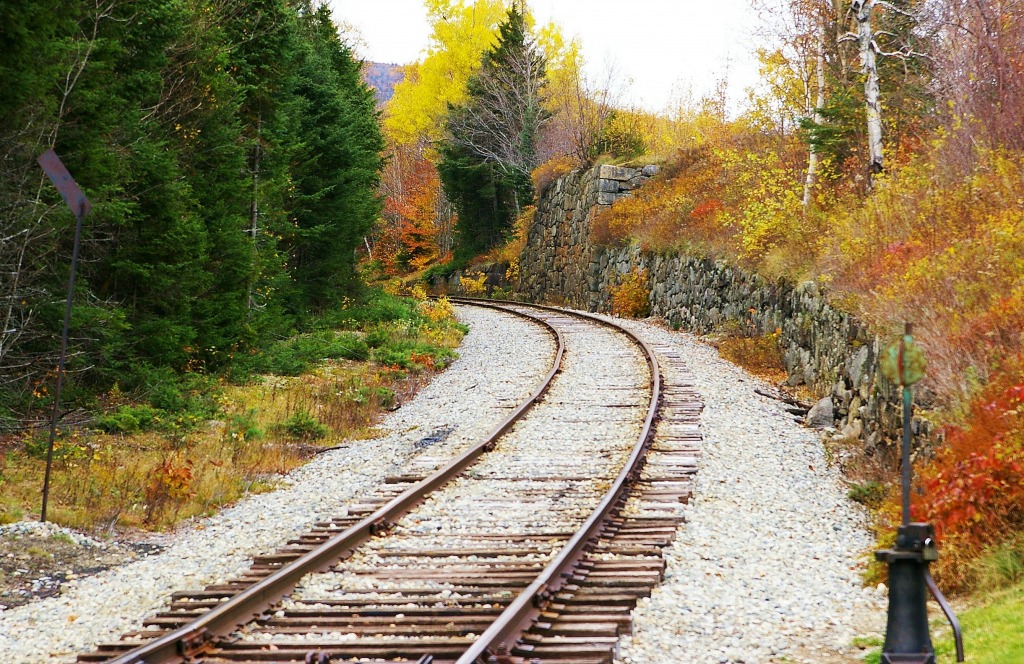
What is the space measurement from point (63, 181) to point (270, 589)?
451 cm

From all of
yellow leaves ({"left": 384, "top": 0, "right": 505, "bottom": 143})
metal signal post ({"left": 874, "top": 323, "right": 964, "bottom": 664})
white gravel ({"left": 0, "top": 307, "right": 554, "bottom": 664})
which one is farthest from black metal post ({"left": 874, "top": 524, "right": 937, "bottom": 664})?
yellow leaves ({"left": 384, "top": 0, "right": 505, "bottom": 143})

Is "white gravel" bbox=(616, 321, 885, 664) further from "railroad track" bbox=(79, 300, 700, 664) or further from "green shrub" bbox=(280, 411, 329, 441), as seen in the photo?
"green shrub" bbox=(280, 411, 329, 441)

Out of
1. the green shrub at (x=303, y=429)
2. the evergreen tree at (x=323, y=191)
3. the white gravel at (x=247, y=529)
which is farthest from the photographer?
the evergreen tree at (x=323, y=191)

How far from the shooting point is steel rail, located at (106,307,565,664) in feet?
16.1

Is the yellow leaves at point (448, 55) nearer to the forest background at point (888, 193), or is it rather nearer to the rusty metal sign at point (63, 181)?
the forest background at point (888, 193)

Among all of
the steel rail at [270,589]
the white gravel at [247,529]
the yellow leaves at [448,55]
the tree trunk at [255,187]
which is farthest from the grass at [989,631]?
the yellow leaves at [448,55]

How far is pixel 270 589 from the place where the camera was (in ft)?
19.5

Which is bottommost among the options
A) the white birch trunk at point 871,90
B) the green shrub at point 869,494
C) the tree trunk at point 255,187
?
the green shrub at point 869,494

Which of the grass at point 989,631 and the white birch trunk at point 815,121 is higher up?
the white birch trunk at point 815,121

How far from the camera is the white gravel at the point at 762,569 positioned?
5414 mm

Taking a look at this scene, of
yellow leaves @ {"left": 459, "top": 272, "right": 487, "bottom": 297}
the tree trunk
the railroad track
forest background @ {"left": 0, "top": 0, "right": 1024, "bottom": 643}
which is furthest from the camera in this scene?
yellow leaves @ {"left": 459, "top": 272, "right": 487, "bottom": 297}

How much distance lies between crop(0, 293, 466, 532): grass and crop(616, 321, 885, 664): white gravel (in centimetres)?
489

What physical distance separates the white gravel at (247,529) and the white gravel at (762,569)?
3278 mm

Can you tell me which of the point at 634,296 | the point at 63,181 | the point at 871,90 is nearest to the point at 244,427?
the point at 63,181
